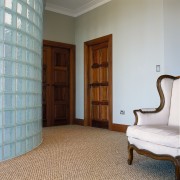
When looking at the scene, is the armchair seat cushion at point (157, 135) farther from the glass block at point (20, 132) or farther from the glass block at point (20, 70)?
the glass block at point (20, 70)

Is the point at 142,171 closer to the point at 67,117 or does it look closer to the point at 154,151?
the point at 154,151

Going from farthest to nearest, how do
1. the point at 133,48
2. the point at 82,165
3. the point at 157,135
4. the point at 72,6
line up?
the point at 72,6, the point at 133,48, the point at 82,165, the point at 157,135

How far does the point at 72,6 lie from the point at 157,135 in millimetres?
4436

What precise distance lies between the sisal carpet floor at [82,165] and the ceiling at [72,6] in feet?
11.2

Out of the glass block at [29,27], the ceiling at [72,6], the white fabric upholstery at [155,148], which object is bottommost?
the white fabric upholstery at [155,148]

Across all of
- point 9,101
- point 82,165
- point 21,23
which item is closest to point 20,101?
point 9,101

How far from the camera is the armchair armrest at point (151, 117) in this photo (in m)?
2.50

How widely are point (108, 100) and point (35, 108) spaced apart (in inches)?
89.1

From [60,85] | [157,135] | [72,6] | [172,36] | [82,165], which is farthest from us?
[60,85]

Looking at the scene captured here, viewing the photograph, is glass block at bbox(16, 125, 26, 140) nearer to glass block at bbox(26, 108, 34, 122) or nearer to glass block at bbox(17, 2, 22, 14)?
glass block at bbox(26, 108, 34, 122)

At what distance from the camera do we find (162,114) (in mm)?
2584

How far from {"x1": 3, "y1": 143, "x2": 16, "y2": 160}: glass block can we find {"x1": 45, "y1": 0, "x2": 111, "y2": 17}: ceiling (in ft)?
12.2

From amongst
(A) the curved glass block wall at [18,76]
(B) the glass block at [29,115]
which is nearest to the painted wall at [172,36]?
(A) the curved glass block wall at [18,76]

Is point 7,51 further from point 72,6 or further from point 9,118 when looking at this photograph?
point 72,6
